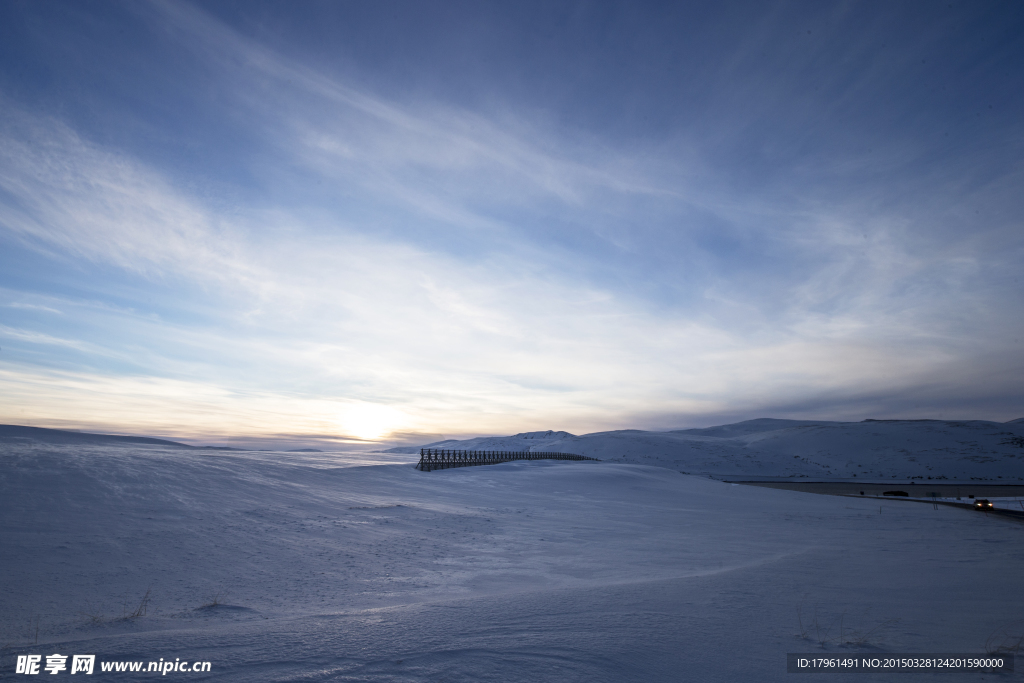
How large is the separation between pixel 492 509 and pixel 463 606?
37.0ft

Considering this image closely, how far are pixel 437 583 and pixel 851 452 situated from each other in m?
99.9

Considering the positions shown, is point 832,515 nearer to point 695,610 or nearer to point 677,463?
point 695,610

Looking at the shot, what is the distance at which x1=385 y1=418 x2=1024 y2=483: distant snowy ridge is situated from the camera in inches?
2736

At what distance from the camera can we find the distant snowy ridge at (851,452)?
69.5m

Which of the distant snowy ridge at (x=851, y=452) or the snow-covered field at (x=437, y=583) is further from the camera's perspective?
the distant snowy ridge at (x=851, y=452)

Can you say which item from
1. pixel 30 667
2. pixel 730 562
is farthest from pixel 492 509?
pixel 30 667

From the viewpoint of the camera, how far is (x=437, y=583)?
8570mm

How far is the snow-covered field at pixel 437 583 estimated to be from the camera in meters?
4.89

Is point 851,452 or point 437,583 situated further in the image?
point 851,452

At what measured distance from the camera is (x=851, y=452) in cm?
8538

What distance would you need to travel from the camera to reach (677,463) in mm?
73750

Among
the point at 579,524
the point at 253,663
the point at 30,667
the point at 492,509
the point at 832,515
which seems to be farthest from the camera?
the point at 832,515

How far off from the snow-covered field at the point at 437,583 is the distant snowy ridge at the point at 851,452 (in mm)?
55682

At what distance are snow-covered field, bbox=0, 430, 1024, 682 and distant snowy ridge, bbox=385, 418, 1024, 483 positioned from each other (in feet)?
183
